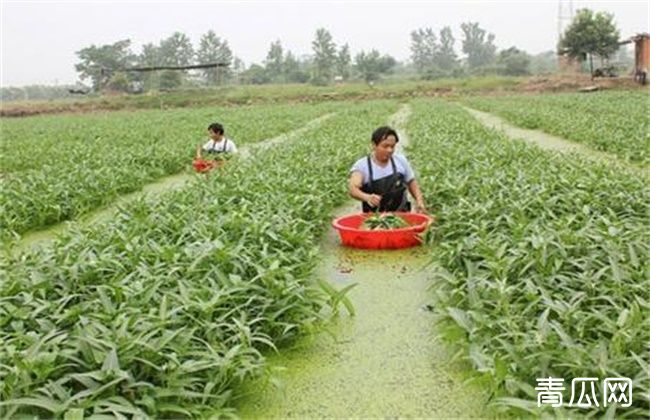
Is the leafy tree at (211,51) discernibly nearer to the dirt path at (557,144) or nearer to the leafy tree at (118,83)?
the leafy tree at (118,83)

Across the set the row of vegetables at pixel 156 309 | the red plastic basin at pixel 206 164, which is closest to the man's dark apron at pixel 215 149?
the red plastic basin at pixel 206 164

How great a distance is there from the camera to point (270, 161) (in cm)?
782

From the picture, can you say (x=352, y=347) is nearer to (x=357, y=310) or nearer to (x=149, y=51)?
(x=357, y=310)

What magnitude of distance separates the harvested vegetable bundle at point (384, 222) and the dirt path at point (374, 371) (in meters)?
1.00

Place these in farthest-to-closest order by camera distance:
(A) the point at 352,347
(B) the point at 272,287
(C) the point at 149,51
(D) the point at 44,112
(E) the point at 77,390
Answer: (C) the point at 149,51 < (D) the point at 44,112 < (B) the point at 272,287 < (A) the point at 352,347 < (E) the point at 77,390

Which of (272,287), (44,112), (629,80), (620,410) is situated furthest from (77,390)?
(44,112)

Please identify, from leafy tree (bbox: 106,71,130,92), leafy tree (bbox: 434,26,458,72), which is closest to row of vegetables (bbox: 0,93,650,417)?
leafy tree (bbox: 106,71,130,92)

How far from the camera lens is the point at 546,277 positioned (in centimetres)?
308

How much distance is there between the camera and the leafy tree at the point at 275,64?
6016cm

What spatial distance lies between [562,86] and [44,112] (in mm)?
28009

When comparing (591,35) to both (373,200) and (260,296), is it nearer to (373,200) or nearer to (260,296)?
(373,200)

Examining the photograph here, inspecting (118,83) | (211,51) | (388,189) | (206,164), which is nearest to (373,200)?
(388,189)

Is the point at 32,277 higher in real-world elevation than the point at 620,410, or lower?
higher

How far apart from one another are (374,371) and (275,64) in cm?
6043
